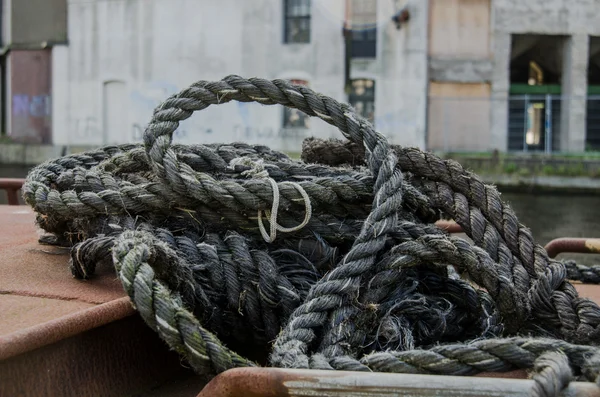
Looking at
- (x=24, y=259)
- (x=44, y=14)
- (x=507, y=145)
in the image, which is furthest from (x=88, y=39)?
(x=24, y=259)

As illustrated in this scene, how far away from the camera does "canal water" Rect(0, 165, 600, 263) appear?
11945 mm

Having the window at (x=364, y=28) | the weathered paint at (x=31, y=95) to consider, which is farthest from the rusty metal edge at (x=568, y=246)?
the weathered paint at (x=31, y=95)

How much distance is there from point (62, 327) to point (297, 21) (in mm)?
19762

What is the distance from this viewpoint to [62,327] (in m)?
1.33

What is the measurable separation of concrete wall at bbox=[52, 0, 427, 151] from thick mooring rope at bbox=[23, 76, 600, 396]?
17.7 m

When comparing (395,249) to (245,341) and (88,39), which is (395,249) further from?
(88,39)

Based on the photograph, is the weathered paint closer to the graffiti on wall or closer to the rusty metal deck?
the graffiti on wall

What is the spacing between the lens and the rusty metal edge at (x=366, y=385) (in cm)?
110

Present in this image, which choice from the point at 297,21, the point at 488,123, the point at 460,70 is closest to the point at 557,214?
the point at 488,123

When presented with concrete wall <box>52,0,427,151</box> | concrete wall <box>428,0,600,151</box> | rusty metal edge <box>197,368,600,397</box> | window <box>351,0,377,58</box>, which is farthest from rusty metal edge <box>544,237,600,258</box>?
window <box>351,0,377,58</box>

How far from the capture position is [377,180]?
5.61 ft

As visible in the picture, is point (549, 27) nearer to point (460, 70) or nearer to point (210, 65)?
point (460, 70)

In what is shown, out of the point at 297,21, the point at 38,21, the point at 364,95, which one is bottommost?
the point at 364,95

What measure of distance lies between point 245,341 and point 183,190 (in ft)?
1.19
